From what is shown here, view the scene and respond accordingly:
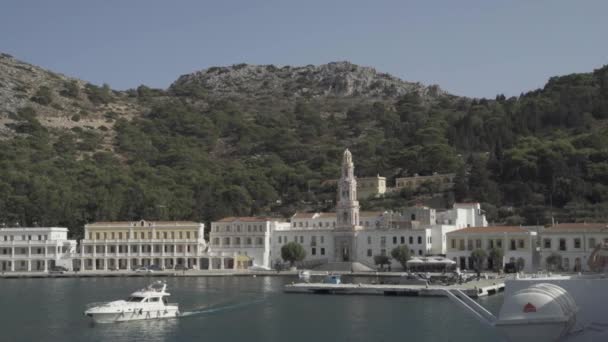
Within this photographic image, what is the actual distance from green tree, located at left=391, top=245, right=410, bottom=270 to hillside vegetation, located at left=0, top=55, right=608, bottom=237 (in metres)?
15.8

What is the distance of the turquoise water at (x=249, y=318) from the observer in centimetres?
3734

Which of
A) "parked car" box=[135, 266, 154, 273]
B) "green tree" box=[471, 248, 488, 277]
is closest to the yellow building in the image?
"parked car" box=[135, 266, 154, 273]

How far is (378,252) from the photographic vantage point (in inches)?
3022

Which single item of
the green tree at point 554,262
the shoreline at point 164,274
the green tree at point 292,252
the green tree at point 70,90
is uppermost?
the green tree at point 70,90

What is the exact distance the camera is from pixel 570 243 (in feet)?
219

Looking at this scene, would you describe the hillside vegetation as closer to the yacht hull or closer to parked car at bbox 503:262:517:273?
parked car at bbox 503:262:517:273

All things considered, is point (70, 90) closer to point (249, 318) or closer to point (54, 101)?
point (54, 101)

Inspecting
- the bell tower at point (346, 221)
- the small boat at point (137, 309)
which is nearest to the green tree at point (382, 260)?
the bell tower at point (346, 221)

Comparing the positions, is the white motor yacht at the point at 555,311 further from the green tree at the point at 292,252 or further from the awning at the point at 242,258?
the awning at the point at 242,258

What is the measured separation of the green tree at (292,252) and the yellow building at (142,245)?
26.2 ft

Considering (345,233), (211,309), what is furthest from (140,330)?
(345,233)

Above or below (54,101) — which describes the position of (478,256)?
below

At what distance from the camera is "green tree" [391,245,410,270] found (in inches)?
2854

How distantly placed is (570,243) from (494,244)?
6.30 m
